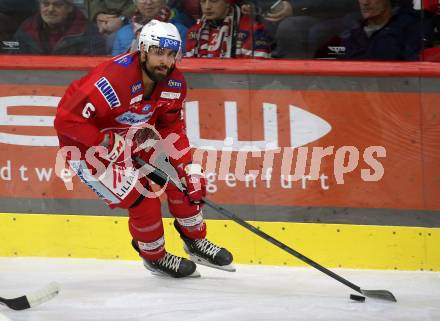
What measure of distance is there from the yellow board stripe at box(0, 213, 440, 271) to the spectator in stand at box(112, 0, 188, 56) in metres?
1.01

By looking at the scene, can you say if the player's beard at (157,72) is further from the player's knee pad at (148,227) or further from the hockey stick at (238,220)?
the player's knee pad at (148,227)

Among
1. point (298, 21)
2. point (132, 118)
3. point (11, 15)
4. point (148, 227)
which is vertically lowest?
point (148, 227)

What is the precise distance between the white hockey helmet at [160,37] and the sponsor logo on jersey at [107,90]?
0.82 feet

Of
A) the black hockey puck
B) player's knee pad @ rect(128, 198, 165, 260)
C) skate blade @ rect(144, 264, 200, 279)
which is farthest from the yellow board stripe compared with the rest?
the black hockey puck

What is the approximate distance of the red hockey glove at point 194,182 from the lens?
5367mm

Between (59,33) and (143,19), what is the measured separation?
Result: 0.53m

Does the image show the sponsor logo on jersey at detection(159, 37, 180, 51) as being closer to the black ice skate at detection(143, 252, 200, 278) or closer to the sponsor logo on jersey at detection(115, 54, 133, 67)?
the sponsor logo on jersey at detection(115, 54, 133, 67)

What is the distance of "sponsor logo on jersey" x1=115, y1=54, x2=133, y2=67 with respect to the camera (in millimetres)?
5242

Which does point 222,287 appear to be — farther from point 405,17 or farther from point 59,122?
point 405,17

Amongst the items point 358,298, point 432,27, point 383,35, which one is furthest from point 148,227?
point 432,27

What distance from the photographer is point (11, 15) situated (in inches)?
247

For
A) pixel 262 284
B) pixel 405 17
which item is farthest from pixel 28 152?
pixel 405 17

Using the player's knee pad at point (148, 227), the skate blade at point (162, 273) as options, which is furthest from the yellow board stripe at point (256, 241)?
the player's knee pad at point (148, 227)

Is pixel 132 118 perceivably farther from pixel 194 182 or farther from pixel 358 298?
pixel 358 298
